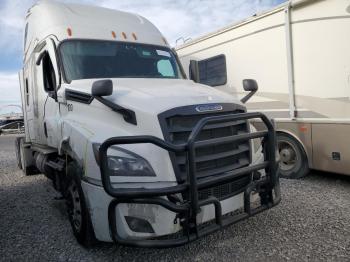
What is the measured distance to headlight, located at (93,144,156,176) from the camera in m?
3.29

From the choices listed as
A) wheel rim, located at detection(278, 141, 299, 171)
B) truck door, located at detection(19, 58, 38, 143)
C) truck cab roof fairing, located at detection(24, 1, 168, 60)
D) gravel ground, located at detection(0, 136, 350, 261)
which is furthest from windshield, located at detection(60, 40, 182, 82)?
wheel rim, located at detection(278, 141, 299, 171)

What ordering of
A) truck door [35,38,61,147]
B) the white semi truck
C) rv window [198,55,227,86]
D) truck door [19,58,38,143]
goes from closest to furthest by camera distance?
the white semi truck → truck door [35,38,61,147] → truck door [19,58,38,143] → rv window [198,55,227,86]

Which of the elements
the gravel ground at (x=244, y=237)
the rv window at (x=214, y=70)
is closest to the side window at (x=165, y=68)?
the rv window at (x=214, y=70)

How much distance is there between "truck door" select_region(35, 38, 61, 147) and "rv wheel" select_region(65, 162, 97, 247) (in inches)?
38.9

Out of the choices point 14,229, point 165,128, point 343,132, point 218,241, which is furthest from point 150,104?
point 343,132

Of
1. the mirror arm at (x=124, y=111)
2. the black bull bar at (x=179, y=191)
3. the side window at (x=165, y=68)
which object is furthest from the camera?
the side window at (x=165, y=68)

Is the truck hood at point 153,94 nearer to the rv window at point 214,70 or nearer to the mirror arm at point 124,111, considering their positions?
the mirror arm at point 124,111

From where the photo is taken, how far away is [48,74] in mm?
5160

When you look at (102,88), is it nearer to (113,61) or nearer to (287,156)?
(113,61)

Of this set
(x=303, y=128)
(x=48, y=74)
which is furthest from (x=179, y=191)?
(x=303, y=128)

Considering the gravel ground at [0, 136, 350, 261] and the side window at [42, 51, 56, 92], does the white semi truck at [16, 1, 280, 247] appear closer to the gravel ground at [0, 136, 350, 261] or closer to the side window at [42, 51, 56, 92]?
the side window at [42, 51, 56, 92]

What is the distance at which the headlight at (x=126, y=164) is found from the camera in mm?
3287

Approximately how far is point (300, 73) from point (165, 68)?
8.07 ft

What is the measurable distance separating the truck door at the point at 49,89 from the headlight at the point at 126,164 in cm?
180
